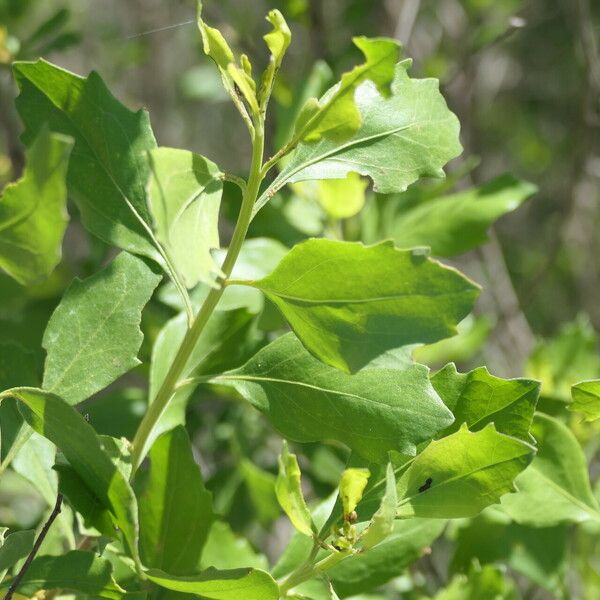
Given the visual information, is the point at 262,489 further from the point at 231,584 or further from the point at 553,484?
the point at 231,584

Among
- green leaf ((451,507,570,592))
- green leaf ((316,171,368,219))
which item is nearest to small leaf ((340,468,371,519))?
green leaf ((451,507,570,592))

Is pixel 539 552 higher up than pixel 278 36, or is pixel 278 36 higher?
pixel 278 36

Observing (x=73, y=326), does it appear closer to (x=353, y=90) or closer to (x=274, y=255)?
(x=353, y=90)

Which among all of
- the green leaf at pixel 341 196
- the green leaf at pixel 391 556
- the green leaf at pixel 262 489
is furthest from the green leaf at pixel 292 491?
the green leaf at pixel 341 196

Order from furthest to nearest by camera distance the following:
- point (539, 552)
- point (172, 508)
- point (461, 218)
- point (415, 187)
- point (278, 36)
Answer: point (415, 187) < point (461, 218) < point (539, 552) < point (172, 508) < point (278, 36)

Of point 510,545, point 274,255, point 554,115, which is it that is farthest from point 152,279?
point 554,115

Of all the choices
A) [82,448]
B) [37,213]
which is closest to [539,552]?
[82,448]

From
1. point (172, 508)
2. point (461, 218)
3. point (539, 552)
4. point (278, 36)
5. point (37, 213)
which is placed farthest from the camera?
point (461, 218)
